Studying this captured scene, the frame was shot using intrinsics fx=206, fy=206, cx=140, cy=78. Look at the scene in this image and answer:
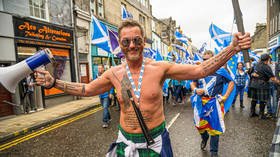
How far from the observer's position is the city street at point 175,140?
402 cm

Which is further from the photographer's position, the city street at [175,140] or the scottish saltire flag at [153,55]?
the scottish saltire flag at [153,55]

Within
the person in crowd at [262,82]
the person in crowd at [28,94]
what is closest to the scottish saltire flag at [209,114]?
the person in crowd at [262,82]

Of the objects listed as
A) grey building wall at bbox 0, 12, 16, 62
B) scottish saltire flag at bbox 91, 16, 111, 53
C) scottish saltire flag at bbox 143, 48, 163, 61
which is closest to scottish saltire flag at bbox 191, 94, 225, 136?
scottish saltire flag at bbox 91, 16, 111, 53

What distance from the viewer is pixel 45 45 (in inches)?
411

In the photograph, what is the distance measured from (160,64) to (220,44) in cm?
837

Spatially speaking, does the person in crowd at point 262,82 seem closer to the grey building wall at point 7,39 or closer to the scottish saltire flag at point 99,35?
the scottish saltire flag at point 99,35

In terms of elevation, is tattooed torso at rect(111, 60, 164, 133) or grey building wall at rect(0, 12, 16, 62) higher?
grey building wall at rect(0, 12, 16, 62)

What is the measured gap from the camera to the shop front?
356 inches

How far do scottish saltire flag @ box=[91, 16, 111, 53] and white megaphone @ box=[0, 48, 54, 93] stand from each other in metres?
6.63

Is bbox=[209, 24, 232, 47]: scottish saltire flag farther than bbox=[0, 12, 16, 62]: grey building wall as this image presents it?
Yes

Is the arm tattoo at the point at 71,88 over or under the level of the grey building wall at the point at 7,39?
under

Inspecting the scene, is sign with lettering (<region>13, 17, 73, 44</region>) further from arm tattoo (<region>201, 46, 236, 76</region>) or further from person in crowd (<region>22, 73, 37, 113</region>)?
arm tattoo (<region>201, 46, 236, 76</region>)

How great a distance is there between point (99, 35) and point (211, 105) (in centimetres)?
593

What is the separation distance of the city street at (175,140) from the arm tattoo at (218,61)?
2499mm
